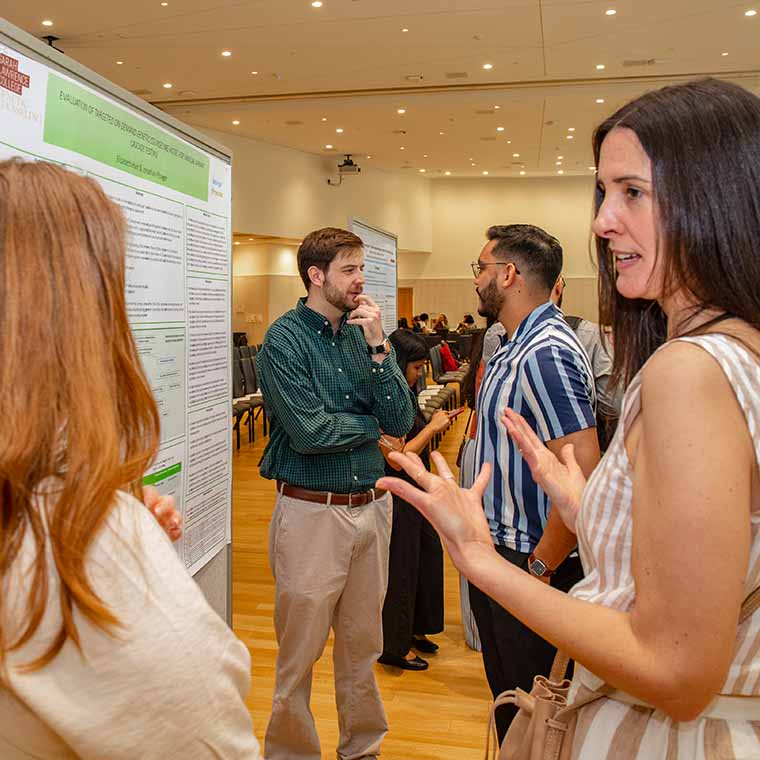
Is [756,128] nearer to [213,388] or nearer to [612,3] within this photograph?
[213,388]

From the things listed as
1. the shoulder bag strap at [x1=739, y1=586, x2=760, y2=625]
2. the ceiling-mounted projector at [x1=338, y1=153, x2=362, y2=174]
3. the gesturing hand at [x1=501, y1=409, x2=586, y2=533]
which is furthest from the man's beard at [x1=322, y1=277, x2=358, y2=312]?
the ceiling-mounted projector at [x1=338, y1=153, x2=362, y2=174]

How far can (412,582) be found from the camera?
136 inches

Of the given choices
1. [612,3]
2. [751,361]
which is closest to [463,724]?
[751,361]

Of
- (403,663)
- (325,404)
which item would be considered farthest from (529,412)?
(403,663)

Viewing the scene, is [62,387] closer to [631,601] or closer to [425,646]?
[631,601]

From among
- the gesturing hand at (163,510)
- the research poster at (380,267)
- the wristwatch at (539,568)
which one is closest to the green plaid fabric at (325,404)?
the wristwatch at (539,568)

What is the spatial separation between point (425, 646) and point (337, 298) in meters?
1.99

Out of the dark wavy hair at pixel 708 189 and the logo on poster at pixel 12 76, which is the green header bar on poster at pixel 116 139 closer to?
the logo on poster at pixel 12 76

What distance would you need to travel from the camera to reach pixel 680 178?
38.3 inches

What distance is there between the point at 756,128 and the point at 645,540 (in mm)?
568

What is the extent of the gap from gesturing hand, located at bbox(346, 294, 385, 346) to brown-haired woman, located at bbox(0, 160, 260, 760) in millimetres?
1822

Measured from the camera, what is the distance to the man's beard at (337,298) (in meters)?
2.67

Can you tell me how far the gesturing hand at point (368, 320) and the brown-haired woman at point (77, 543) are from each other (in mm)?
1822

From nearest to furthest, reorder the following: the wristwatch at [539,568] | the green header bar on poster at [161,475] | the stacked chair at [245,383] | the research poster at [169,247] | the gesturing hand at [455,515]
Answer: the gesturing hand at [455,515] < the research poster at [169,247] < the green header bar on poster at [161,475] < the wristwatch at [539,568] < the stacked chair at [245,383]
